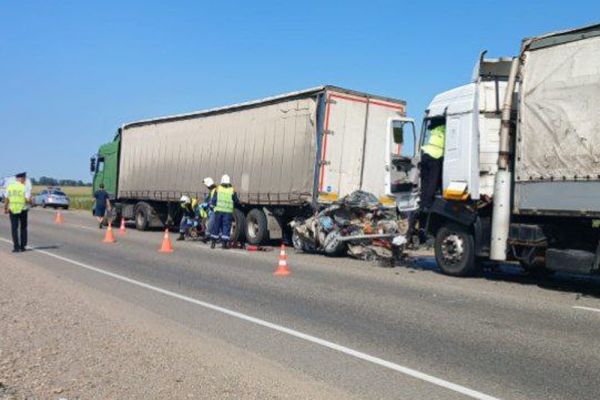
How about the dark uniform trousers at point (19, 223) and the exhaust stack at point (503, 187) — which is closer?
the exhaust stack at point (503, 187)

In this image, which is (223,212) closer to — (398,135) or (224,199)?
(224,199)

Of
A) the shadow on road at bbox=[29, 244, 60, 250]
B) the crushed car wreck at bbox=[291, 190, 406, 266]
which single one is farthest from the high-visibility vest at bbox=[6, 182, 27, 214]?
the crushed car wreck at bbox=[291, 190, 406, 266]

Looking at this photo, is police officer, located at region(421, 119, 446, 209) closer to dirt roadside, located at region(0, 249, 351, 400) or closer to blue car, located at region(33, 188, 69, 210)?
dirt roadside, located at region(0, 249, 351, 400)

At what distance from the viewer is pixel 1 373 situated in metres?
5.01

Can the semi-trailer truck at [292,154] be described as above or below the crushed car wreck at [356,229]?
above

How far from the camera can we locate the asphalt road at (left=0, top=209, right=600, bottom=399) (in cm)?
512

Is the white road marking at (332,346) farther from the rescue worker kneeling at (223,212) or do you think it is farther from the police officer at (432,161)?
the rescue worker kneeling at (223,212)

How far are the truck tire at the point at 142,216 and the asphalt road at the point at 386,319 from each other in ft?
33.3

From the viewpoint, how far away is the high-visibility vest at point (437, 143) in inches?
460

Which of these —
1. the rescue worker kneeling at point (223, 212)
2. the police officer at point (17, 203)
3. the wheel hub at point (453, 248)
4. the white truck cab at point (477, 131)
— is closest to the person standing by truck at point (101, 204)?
the rescue worker kneeling at point (223, 212)

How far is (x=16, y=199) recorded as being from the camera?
14.1m

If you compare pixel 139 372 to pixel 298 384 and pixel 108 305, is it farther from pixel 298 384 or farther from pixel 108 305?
pixel 108 305

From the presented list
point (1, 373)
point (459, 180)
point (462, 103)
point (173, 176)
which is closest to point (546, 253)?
point (459, 180)

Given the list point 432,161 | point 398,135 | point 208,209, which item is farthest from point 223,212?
point 432,161
